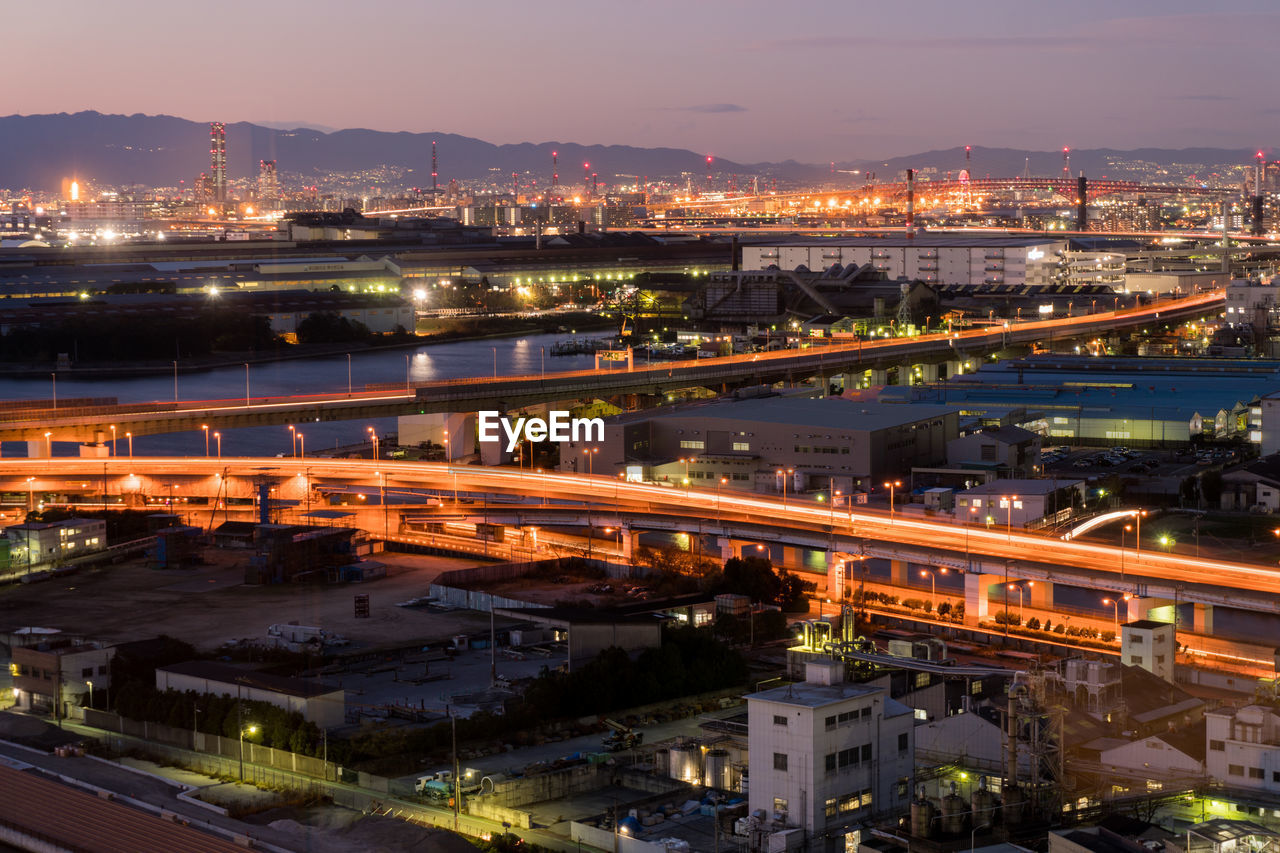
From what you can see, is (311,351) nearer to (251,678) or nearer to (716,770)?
(251,678)

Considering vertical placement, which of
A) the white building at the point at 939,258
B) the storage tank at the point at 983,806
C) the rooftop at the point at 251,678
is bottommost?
the rooftop at the point at 251,678

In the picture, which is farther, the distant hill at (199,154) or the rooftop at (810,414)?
the distant hill at (199,154)

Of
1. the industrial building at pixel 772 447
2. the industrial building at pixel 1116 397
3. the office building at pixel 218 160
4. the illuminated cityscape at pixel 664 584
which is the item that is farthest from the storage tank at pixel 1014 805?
the office building at pixel 218 160

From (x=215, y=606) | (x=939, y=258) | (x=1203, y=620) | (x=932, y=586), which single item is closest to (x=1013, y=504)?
(x=932, y=586)

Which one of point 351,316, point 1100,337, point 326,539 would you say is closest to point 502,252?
point 351,316

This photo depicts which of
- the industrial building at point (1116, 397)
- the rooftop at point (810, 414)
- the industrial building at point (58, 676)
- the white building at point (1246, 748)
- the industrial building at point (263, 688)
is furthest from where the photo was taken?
the industrial building at point (1116, 397)

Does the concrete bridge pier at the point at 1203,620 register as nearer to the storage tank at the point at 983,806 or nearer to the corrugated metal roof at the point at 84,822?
the storage tank at the point at 983,806

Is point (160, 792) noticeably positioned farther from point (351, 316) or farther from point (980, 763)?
point (351, 316)

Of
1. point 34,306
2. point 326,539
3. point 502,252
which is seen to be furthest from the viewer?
point 502,252
